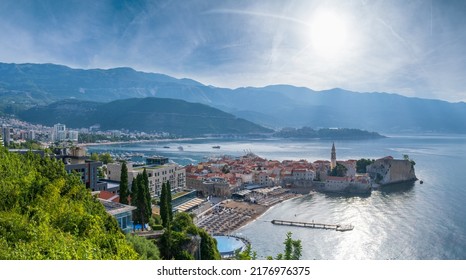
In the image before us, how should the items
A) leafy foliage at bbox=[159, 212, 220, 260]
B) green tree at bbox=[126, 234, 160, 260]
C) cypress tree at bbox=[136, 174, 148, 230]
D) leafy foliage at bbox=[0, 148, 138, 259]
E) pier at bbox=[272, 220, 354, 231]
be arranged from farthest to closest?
pier at bbox=[272, 220, 354, 231] < cypress tree at bbox=[136, 174, 148, 230] < leafy foliage at bbox=[159, 212, 220, 260] < green tree at bbox=[126, 234, 160, 260] < leafy foliage at bbox=[0, 148, 138, 259]

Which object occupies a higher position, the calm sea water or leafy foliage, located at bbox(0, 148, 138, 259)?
leafy foliage, located at bbox(0, 148, 138, 259)

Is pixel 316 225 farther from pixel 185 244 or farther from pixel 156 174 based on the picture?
pixel 185 244

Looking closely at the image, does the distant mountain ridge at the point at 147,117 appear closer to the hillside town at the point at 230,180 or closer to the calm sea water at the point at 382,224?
the hillside town at the point at 230,180

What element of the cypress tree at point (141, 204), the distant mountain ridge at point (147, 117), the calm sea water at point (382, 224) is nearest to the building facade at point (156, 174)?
the calm sea water at point (382, 224)

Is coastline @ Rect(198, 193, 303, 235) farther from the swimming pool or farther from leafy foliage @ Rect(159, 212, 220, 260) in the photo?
leafy foliage @ Rect(159, 212, 220, 260)

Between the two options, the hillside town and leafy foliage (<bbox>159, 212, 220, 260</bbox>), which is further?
the hillside town

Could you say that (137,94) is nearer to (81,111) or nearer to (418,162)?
(81,111)

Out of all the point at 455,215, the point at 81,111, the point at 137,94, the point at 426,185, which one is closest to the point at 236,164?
the point at 426,185

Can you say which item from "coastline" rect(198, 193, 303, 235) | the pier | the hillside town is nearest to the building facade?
the hillside town
